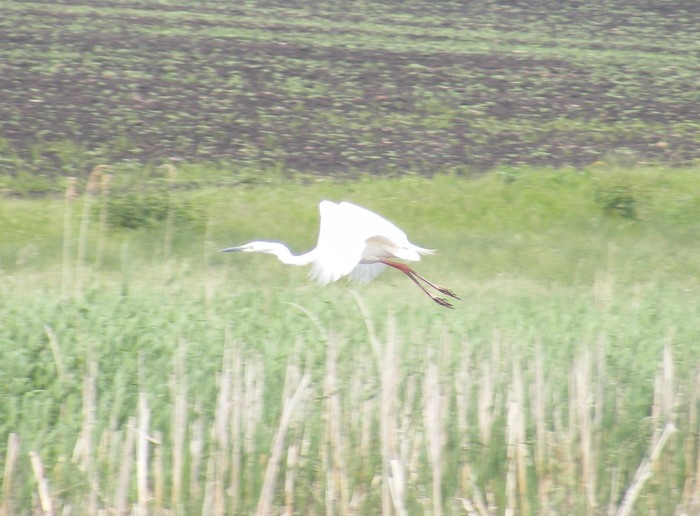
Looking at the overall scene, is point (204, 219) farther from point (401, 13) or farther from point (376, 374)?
point (401, 13)

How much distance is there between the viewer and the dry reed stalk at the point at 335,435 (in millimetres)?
4445

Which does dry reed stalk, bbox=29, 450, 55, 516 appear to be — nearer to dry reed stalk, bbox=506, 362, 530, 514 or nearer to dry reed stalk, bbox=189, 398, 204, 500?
dry reed stalk, bbox=189, 398, 204, 500

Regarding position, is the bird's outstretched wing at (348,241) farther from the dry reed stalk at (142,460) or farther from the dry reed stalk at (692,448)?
the dry reed stalk at (692,448)

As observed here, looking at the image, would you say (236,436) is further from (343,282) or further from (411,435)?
(343,282)

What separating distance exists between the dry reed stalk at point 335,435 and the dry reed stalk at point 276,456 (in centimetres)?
12

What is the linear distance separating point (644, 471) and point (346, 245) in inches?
74.2

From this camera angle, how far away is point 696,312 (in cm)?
651

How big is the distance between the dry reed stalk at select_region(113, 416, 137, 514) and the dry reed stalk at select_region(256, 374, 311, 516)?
519 millimetres

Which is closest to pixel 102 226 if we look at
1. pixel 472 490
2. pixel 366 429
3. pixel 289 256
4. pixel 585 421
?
pixel 289 256

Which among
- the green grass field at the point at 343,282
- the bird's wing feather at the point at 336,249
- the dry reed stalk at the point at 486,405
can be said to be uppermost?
the bird's wing feather at the point at 336,249

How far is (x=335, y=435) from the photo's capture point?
14.7 ft

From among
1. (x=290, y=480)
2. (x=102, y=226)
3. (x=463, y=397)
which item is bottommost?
(x=102, y=226)

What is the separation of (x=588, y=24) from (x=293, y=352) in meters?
14.3

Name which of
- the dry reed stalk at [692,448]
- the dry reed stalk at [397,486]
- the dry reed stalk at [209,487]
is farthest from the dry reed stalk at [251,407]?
the dry reed stalk at [692,448]
